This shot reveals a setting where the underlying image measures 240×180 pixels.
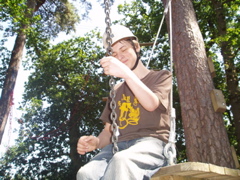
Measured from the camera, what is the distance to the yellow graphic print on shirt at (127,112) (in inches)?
79.2

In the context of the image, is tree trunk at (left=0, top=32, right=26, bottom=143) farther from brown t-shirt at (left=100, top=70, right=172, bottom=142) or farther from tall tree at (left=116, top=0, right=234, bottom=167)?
brown t-shirt at (left=100, top=70, right=172, bottom=142)

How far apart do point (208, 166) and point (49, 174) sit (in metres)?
15.4

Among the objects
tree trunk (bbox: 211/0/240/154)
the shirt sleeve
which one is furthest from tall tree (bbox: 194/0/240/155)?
the shirt sleeve

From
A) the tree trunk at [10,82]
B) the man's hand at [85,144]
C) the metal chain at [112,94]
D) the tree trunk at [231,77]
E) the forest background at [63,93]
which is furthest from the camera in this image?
the forest background at [63,93]

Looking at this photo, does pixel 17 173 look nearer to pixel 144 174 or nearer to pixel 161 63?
pixel 161 63

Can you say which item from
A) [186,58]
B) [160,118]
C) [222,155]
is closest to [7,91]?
[186,58]

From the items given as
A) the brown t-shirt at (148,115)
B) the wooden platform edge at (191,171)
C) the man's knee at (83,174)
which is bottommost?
the man's knee at (83,174)

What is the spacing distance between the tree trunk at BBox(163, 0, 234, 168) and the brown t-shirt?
6.39 feet

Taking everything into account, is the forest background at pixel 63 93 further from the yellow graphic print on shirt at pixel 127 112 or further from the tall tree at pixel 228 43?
the yellow graphic print on shirt at pixel 127 112

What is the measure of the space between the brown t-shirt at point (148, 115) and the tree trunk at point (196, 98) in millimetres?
1946

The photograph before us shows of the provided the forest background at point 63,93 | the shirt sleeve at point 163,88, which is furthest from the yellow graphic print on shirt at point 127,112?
the forest background at point 63,93

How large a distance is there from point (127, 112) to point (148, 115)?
0.18 m

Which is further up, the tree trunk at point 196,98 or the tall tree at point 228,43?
the tall tree at point 228,43

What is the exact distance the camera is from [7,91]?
9.16m
